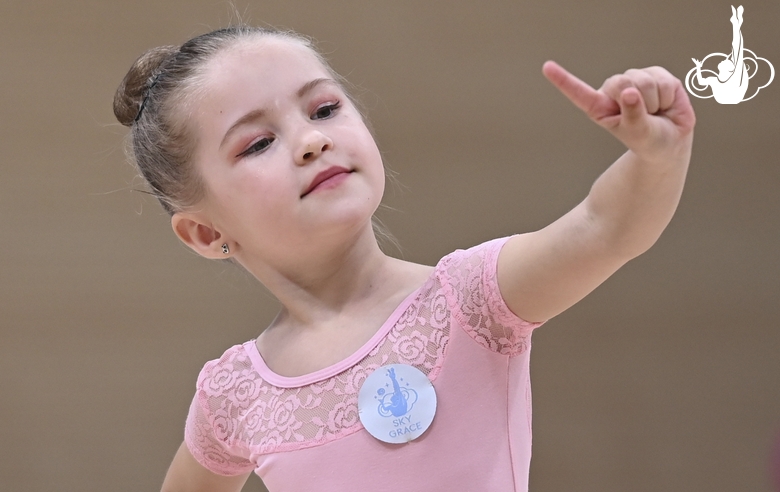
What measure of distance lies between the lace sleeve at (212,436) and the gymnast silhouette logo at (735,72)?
1.45 metres

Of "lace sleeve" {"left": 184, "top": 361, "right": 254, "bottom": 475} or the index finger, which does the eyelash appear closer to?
"lace sleeve" {"left": 184, "top": 361, "right": 254, "bottom": 475}

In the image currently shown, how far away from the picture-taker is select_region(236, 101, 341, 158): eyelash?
1.08m

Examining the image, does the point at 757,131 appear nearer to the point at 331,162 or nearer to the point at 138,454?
the point at 331,162

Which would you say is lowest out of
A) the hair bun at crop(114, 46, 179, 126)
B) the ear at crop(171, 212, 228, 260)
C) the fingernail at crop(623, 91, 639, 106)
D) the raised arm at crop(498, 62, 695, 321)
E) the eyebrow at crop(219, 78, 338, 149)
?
the ear at crop(171, 212, 228, 260)

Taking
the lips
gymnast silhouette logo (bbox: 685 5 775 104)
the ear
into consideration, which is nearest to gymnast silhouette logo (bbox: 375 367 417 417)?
the lips

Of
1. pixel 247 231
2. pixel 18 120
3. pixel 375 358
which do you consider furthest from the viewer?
pixel 18 120

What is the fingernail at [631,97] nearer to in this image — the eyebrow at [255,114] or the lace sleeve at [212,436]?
the eyebrow at [255,114]

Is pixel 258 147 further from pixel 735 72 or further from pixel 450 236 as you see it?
pixel 735 72

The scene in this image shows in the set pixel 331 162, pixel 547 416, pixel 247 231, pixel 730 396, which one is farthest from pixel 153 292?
pixel 730 396

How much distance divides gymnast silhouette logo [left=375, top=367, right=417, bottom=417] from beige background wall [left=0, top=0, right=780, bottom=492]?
1257 millimetres

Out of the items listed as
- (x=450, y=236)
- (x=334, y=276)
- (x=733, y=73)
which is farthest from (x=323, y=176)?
(x=733, y=73)

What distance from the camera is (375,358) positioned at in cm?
102

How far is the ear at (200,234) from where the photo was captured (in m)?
1.21

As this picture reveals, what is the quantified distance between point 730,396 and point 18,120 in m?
1.90
